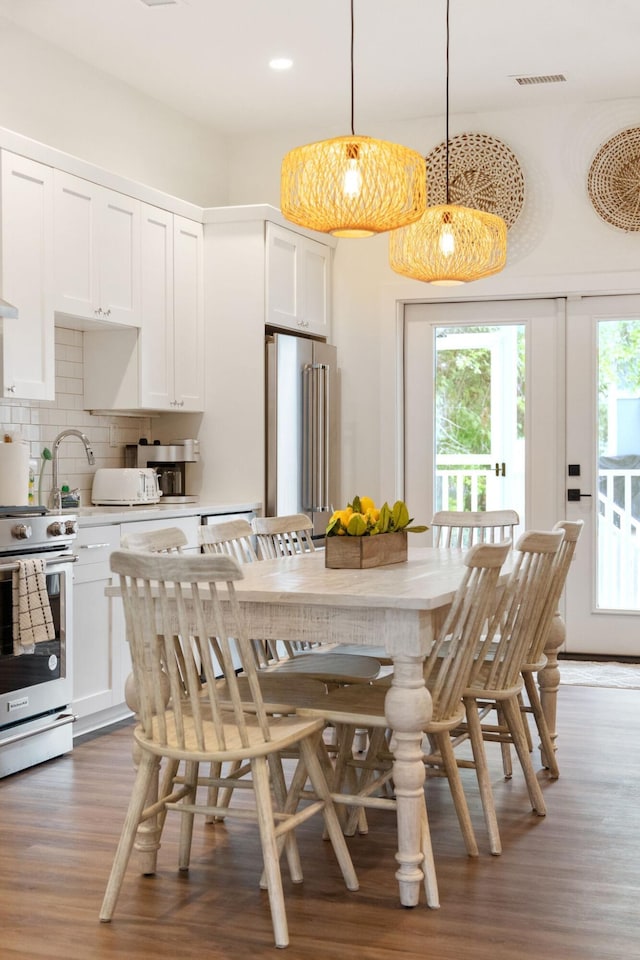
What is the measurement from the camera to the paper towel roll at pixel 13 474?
4.18 metres

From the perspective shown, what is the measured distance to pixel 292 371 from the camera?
6.05m

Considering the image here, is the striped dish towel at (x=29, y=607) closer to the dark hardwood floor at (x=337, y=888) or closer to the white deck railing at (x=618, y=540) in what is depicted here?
the dark hardwood floor at (x=337, y=888)

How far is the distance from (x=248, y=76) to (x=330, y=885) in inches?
166

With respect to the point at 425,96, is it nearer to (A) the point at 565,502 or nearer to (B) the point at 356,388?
(B) the point at 356,388

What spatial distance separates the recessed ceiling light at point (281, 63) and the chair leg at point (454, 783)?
144 inches

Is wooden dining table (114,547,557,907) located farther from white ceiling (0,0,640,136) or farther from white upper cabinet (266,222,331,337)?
white upper cabinet (266,222,331,337)

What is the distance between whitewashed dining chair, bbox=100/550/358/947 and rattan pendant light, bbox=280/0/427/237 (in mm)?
1306

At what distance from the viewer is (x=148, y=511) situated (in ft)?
16.2

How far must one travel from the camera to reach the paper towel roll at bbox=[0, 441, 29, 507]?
13.7 ft

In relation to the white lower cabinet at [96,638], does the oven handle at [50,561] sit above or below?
above

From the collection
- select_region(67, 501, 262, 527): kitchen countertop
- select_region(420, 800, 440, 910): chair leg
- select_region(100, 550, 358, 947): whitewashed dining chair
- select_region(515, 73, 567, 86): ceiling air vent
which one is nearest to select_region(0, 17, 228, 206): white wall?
select_region(67, 501, 262, 527): kitchen countertop

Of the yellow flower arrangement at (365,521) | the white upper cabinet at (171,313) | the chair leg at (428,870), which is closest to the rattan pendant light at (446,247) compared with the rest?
the yellow flower arrangement at (365,521)

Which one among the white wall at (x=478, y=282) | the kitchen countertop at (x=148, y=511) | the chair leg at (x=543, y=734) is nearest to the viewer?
the chair leg at (x=543, y=734)

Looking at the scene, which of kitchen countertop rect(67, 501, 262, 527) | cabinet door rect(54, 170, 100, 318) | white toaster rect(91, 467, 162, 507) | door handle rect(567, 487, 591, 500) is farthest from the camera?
door handle rect(567, 487, 591, 500)
